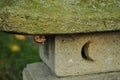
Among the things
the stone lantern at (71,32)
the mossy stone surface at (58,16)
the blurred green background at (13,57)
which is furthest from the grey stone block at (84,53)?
the blurred green background at (13,57)

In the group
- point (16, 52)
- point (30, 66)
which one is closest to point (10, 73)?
point (16, 52)

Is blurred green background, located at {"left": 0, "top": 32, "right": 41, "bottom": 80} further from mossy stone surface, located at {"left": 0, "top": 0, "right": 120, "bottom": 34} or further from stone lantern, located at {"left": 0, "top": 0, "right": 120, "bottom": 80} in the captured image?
mossy stone surface, located at {"left": 0, "top": 0, "right": 120, "bottom": 34}

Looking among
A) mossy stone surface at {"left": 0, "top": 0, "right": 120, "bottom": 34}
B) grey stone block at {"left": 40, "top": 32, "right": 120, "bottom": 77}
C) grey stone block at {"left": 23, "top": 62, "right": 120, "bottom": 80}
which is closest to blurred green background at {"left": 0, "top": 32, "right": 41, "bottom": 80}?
grey stone block at {"left": 23, "top": 62, "right": 120, "bottom": 80}

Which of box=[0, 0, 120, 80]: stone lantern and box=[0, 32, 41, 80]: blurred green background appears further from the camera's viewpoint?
box=[0, 32, 41, 80]: blurred green background

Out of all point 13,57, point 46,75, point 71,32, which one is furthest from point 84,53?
point 13,57

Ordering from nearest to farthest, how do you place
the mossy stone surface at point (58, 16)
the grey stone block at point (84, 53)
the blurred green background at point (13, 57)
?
the mossy stone surface at point (58, 16) < the grey stone block at point (84, 53) < the blurred green background at point (13, 57)

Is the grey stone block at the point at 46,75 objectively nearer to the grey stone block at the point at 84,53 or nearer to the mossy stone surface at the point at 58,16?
the grey stone block at the point at 84,53
